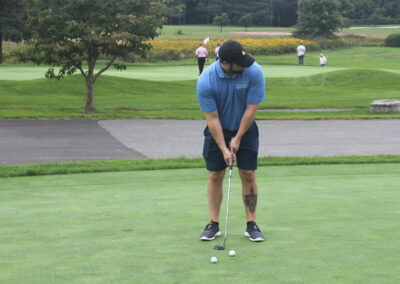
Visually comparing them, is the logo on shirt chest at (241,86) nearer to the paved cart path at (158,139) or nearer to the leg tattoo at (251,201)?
the leg tattoo at (251,201)

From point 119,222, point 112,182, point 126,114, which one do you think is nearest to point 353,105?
point 126,114

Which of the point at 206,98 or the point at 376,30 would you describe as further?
the point at 376,30

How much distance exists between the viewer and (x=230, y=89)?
7.00 metres

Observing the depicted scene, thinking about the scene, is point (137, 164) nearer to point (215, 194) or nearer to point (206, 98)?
point (215, 194)

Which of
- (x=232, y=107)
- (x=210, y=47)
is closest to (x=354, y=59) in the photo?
(x=210, y=47)

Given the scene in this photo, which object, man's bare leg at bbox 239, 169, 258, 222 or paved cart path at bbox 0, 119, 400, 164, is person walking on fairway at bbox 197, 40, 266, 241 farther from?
paved cart path at bbox 0, 119, 400, 164

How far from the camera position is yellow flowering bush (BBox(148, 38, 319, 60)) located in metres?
65.6

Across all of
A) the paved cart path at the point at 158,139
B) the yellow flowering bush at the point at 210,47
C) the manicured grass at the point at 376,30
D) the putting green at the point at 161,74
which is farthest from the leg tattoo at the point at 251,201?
the manicured grass at the point at 376,30

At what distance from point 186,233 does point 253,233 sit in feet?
2.06

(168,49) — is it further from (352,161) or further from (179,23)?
(179,23)

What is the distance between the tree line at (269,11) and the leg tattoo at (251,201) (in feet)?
396

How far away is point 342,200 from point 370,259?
2.90m

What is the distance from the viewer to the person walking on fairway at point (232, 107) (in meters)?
6.82

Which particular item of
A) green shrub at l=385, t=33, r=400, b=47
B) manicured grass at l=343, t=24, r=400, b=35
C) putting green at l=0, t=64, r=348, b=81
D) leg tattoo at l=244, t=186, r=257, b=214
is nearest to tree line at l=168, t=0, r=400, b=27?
manicured grass at l=343, t=24, r=400, b=35
